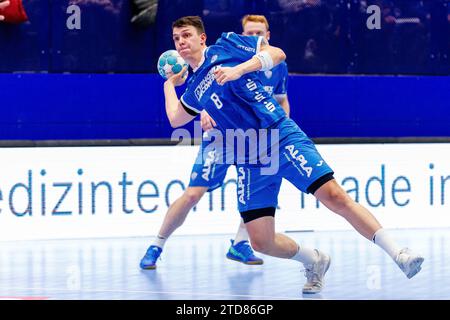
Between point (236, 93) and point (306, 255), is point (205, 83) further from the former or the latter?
point (306, 255)

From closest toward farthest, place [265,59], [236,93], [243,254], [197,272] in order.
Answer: [265,59], [236,93], [197,272], [243,254]

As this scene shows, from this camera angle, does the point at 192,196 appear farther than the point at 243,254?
No

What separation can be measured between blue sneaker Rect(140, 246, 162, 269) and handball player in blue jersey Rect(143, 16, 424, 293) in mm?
1699

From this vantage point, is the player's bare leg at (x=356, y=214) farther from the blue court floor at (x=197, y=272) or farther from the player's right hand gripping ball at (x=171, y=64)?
the player's right hand gripping ball at (x=171, y=64)

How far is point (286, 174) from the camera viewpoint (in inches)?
297

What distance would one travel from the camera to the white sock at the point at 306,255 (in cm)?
773

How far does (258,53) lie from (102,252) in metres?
3.35

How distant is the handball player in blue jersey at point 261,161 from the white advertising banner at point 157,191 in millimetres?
3593

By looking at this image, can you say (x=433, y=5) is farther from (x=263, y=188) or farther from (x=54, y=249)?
(x=263, y=188)

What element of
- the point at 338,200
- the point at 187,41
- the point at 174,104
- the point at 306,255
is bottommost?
the point at 306,255

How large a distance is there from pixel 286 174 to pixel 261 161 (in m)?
0.17

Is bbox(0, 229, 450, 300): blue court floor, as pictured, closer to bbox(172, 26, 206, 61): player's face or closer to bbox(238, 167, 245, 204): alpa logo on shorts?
bbox(238, 167, 245, 204): alpa logo on shorts

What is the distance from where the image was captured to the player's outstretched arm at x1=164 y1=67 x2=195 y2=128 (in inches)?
313

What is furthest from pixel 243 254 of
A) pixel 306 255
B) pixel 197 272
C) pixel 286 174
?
pixel 286 174
